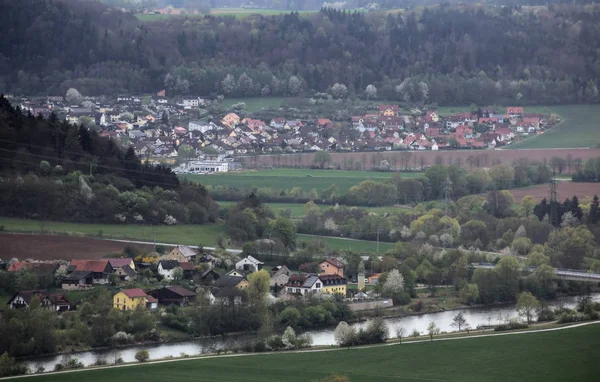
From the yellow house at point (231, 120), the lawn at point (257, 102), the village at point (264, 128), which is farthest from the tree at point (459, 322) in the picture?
the lawn at point (257, 102)

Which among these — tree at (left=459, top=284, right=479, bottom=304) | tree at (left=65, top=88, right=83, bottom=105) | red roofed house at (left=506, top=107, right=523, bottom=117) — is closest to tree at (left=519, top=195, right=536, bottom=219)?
tree at (left=459, top=284, right=479, bottom=304)

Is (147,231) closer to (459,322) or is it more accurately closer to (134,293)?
(134,293)

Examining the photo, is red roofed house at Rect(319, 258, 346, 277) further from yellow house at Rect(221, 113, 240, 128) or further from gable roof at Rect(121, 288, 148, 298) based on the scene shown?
yellow house at Rect(221, 113, 240, 128)

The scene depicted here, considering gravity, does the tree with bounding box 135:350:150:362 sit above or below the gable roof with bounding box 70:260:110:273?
below

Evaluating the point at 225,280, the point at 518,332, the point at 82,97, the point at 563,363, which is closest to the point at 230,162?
the point at 82,97

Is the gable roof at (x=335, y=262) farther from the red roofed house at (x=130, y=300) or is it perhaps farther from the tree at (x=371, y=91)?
the tree at (x=371, y=91)

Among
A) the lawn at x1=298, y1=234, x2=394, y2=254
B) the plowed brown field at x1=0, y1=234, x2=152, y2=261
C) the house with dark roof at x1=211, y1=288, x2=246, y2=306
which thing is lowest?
the lawn at x1=298, y1=234, x2=394, y2=254

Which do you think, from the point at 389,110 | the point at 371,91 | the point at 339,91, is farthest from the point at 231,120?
→ the point at 371,91
